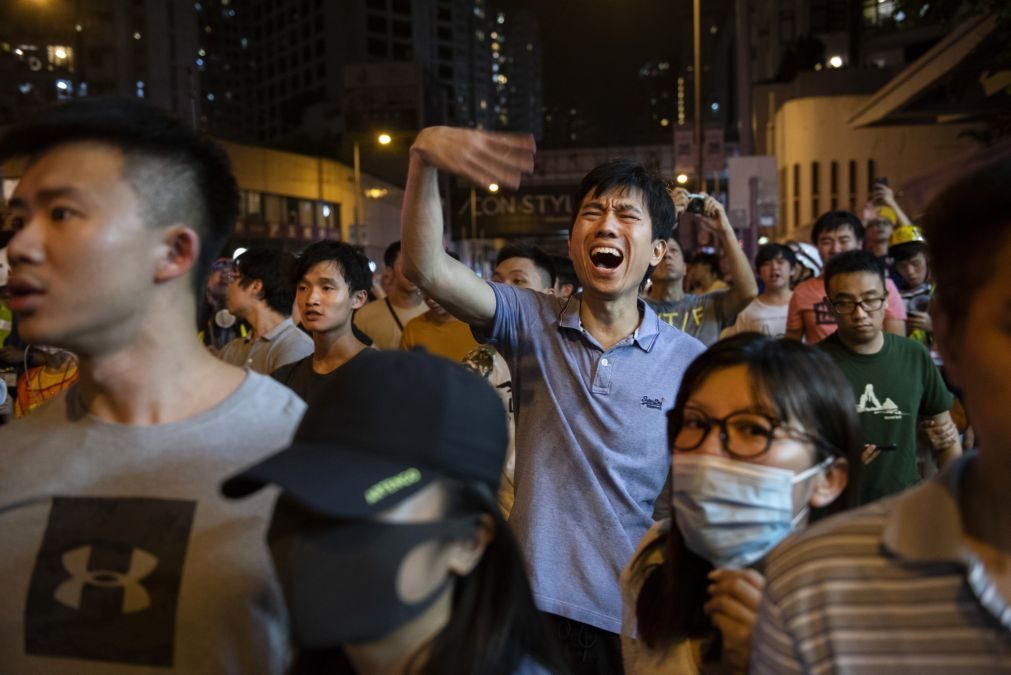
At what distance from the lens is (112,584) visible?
6.44 ft

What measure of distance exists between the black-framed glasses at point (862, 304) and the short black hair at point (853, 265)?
153mm

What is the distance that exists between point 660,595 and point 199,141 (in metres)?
1.73

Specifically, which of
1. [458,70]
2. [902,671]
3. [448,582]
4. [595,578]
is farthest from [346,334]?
[458,70]

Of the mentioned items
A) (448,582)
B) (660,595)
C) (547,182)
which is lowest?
(660,595)

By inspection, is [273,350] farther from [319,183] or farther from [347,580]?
[319,183]

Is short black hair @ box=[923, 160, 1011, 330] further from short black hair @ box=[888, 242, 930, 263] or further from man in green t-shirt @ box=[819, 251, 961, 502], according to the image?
short black hair @ box=[888, 242, 930, 263]

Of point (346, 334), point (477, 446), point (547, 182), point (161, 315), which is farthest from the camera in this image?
point (547, 182)

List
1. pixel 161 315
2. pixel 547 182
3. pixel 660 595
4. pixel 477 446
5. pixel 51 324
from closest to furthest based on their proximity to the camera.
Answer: pixel 477 446, pixel 51 324, pixel 161 315, pixel 660 595, pixel 547 182

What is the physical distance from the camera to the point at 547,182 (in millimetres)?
46125

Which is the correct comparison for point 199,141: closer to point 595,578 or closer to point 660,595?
point 660,595

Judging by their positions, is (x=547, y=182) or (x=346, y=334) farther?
(x=547, y=182)

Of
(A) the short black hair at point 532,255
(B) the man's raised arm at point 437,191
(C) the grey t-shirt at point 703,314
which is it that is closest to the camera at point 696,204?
(C) the grey t-shirt at point 703,314

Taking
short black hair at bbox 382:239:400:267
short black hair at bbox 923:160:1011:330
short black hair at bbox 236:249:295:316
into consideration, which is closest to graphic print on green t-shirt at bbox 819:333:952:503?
short black hair at bbox 923:160:1011:330

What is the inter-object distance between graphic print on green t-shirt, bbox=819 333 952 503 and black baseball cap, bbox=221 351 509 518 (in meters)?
3.70
